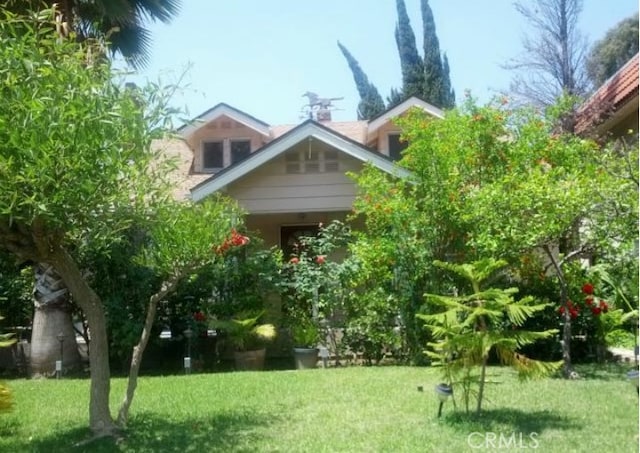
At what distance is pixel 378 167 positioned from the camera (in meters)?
12.7

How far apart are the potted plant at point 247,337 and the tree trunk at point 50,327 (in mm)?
2424

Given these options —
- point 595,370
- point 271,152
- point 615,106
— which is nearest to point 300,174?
Result: point 271,152

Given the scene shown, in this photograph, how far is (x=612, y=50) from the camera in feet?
14.7

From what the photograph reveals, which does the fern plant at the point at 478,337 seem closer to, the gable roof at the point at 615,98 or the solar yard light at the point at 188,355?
the gable roof at the point at 615,98

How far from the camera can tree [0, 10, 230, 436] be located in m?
4.86

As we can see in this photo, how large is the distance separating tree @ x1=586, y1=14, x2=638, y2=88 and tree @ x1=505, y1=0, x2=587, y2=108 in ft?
0.36

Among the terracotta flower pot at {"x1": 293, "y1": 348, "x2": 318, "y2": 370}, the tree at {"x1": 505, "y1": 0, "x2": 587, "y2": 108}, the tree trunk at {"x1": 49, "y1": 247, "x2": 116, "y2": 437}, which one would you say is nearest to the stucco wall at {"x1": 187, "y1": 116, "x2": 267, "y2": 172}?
the terracotta flower pot at {"x1": 293, "y1": 348, "x2": 318, "y2": 370}

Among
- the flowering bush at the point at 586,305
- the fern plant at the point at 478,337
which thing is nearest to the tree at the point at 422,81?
the flowering bush at the point at 586,305

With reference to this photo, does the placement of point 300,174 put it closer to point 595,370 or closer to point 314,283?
point 314,283

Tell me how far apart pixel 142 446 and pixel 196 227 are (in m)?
2.06

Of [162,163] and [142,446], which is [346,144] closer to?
[162,163]

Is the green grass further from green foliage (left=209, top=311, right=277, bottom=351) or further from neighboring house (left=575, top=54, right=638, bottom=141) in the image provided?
neighboring house (left=575, top=54, right=638, bottom=141)

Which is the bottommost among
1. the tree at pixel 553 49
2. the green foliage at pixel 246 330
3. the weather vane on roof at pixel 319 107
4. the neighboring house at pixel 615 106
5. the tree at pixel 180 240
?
the green foliage at pixel 246 330

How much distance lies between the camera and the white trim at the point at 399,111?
589 inches
